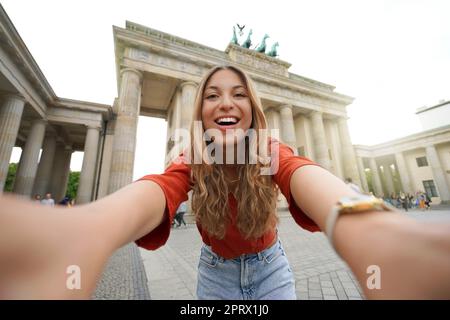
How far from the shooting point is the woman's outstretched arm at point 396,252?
41cm

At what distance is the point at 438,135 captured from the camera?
79.3ft

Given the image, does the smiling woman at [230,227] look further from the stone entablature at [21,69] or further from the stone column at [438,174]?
the stone column at [438,174]

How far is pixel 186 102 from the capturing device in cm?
1473

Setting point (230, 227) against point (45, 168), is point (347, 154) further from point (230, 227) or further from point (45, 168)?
point (45, 168)

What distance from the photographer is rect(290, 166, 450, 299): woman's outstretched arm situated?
0.41 metres

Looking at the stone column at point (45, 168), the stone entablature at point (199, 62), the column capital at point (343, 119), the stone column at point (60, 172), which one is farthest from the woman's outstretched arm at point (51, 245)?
the column capital at point (343, 119)

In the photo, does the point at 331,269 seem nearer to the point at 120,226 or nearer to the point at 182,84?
the point at 120,226

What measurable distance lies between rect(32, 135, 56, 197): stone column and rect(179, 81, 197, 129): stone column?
1318 cm

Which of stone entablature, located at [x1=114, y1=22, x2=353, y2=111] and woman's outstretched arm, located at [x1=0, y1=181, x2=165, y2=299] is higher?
stone entablature, located at [x1=114, y1=22, x2=353, y2=111]

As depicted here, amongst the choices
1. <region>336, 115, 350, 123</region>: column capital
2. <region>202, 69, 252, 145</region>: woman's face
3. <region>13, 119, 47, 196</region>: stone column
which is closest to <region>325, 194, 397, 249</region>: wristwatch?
<region>202, 69, 252, 145</region>: woman's face

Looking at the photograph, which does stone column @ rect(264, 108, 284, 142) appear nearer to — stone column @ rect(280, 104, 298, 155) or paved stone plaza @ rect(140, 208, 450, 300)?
stone column @ rect(280, 104, 298, 155)

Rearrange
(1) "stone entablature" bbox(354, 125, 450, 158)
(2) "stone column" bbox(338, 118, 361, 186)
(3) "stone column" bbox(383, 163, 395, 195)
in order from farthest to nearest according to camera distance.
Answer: (3) "stone column" bbox(383, 163, 395, 195) → (1) "stone entablature" bbox(354, 125, 450, 158) → (2) "stone column" bbox(338, 118, 361, 186)

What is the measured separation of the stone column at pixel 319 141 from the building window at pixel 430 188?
1877 cm

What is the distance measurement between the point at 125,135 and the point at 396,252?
14.0 metres
